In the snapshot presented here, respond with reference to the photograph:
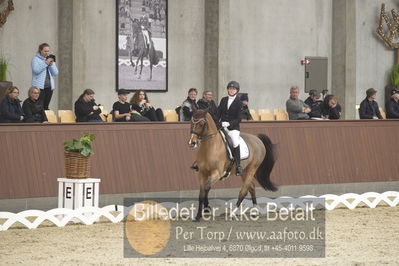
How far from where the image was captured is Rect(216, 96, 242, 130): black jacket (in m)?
12.9

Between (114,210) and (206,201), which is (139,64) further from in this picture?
(114,210)

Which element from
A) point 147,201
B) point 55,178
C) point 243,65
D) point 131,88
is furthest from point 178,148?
point 243,65

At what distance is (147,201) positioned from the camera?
13656 mm

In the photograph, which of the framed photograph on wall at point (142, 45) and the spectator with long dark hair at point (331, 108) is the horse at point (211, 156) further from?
the framed photograph on wall at point (142, 45)

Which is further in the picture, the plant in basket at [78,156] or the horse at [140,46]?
the horse at [140,46]

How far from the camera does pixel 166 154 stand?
1438 cm

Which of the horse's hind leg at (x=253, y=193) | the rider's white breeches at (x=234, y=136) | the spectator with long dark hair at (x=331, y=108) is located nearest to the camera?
the rider's white breeches at (x=234, y=136)

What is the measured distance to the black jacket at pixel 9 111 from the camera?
44.7ft

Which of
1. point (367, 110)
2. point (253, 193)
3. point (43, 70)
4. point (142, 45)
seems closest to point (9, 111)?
point (43, 70)

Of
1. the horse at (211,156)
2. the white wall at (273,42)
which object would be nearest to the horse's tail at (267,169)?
the horse at (211,156)

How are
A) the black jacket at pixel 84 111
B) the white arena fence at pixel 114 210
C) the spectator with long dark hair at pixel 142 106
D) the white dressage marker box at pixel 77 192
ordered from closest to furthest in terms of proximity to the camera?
1. the white arena fence at pixel 114 210
2. the white dressage marker box at pixel 77 192
3. the black jacket at pixel 84 111
4. the spectator with long dark hair at pixel 142 106

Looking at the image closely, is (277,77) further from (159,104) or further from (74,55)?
(74,55)

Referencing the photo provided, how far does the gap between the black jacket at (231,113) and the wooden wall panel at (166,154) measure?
1629 millimetres

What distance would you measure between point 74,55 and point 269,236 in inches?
389
